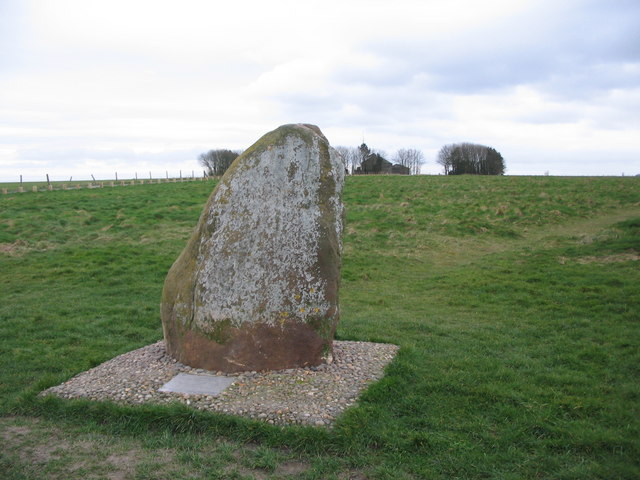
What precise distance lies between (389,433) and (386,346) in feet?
9.66

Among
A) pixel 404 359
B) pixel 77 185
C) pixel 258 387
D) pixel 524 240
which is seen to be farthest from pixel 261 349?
pixel 77 185

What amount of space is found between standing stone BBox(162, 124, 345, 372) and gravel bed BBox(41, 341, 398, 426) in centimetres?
29

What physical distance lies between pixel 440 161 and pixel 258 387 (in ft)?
236

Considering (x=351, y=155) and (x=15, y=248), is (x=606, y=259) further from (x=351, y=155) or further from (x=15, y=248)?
(x=351, y=155)

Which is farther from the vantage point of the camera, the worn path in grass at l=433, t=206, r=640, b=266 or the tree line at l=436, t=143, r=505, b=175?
the tree line at l=436, t=143, r=505, b=175

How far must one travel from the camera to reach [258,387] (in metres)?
6.59

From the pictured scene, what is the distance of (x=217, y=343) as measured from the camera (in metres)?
7.16

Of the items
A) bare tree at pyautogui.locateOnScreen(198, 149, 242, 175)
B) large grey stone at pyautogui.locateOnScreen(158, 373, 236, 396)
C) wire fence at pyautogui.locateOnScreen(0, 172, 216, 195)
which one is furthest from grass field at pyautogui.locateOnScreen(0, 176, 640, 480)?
bare tree at pyautogui.locateOnScreen(198, 149, 242, 175)

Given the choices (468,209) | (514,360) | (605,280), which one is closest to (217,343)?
(514,360)

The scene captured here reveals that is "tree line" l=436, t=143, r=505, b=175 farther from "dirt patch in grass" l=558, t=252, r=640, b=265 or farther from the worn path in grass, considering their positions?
"dirt patch in grass" l=558, t=252, r=640, b=265

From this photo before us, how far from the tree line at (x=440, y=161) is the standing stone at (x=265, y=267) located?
5624 cm

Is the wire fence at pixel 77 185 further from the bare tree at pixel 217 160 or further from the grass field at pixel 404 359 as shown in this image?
the grass field at pixel 404 359

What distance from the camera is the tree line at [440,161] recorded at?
65.8 m

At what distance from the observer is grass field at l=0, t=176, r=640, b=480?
17.1 feet
